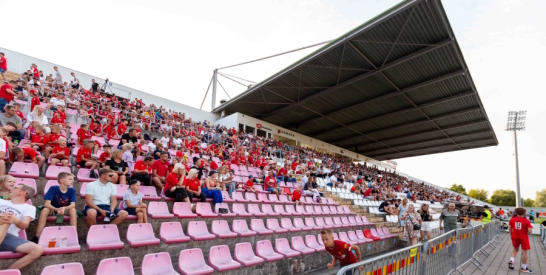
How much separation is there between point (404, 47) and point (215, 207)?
1389 cm

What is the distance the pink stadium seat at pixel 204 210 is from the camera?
605cm

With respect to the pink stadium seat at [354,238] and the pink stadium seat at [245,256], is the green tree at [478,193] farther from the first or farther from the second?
the pink stadium seat at [245,256]

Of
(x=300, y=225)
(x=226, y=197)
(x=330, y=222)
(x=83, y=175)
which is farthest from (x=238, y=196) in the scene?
(x=83, y=175)

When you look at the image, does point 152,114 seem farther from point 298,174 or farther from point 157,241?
point 157,241

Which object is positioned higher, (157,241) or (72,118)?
(72,118)

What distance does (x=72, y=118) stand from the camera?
10.8 m

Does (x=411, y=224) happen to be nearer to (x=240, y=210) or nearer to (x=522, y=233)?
(x=522, y=233)

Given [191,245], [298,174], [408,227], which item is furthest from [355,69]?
[191,245]

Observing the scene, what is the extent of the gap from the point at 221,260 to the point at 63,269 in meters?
2.25

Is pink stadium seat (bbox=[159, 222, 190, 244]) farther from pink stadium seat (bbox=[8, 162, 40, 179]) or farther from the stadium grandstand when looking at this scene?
pink stadium seat (bbox=[8, 162, 40, 179])

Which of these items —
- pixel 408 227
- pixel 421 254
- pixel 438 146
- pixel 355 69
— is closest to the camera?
pixel 421 254

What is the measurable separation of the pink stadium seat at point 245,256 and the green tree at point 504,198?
87.4 m

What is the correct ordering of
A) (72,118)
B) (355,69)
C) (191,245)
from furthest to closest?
(355,69) → (72,118) → (191,245)

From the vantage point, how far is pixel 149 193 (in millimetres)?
6164
